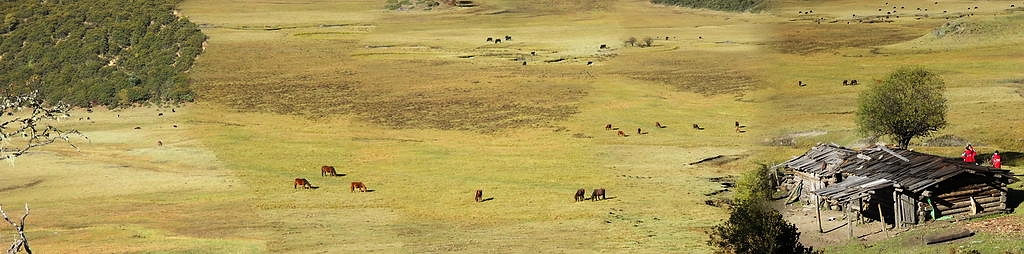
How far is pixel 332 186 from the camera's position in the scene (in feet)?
210

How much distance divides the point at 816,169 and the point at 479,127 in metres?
42.0

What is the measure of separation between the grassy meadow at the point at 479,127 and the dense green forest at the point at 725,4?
9289 millimetres

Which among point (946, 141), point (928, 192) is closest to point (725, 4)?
point (946, 141)

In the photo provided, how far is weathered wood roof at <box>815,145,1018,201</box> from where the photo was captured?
4544cm

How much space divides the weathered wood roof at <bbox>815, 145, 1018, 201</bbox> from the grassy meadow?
238 cm

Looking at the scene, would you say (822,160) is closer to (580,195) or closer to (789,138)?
(580,195)

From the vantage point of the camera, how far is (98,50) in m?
139

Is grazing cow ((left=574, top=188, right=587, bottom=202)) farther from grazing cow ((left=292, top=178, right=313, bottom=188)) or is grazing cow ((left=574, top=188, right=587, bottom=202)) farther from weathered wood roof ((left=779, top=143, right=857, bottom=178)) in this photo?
grazing cow ((left=292, top=178, right=313, bottom=188))

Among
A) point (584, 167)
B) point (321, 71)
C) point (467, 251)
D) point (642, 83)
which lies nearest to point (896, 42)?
point (642, 83)

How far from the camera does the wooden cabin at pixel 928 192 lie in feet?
148

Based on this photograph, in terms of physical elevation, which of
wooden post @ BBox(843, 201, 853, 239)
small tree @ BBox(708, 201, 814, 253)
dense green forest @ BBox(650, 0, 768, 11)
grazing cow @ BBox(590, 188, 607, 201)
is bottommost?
dense green forest @ BBox(650, 0, 768, 11)

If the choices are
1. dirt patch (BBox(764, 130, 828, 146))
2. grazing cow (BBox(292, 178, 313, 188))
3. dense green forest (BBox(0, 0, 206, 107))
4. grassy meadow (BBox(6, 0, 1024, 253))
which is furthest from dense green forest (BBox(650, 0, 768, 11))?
grazing cow (BBox(292, 178, 313, 188))

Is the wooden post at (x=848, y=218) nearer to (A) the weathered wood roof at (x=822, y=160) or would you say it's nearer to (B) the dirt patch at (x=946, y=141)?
(A) the weathered wood roof at (x=822, y=160)

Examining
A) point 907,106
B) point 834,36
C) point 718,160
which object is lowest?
point 834,36
